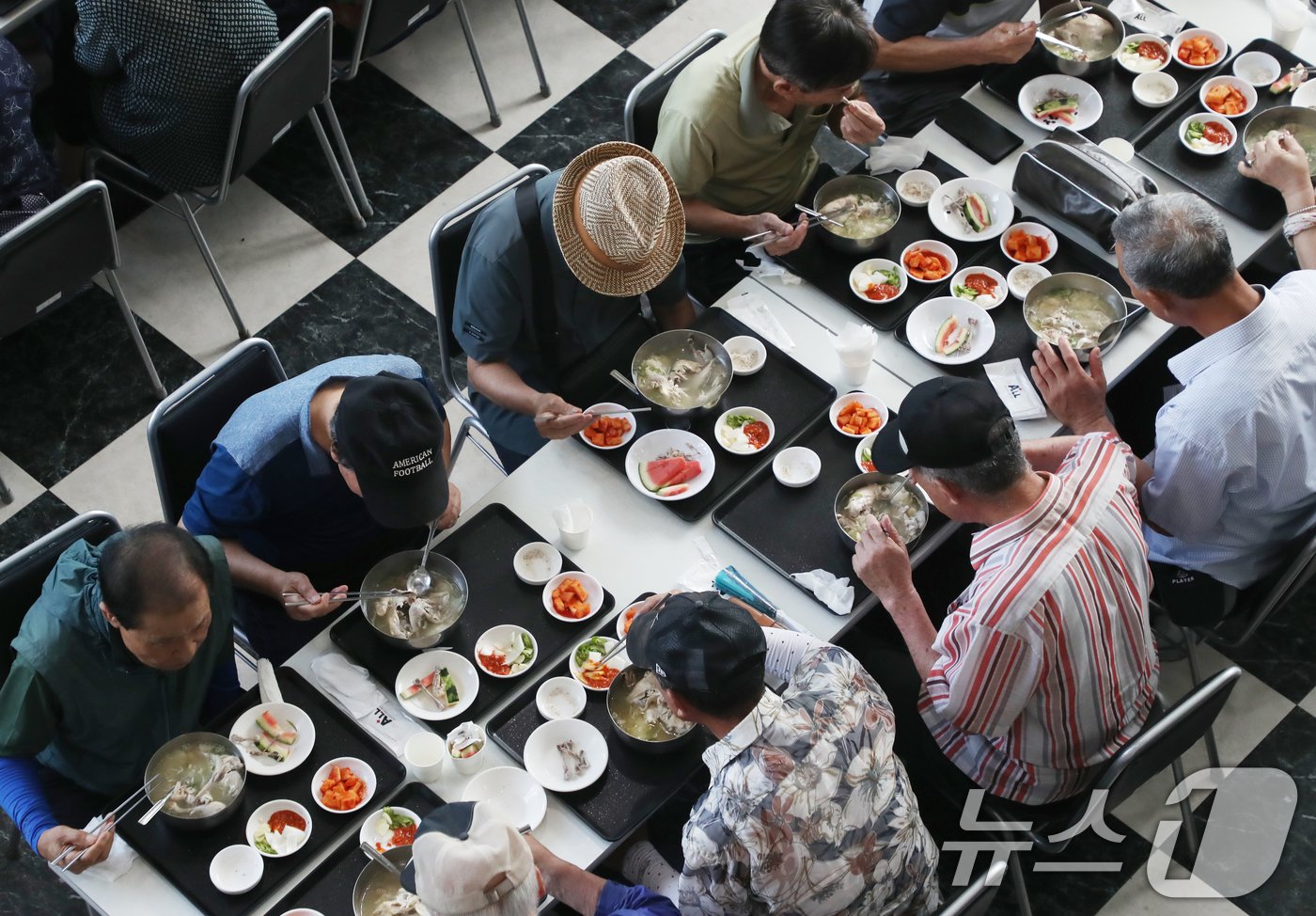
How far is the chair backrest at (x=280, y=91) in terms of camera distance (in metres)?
3.89

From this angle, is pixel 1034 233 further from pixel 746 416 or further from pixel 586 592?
pixel 586 592

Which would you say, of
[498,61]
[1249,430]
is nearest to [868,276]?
[1249,430]

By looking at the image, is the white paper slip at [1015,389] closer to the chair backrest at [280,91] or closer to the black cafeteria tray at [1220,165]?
the black cafeteria tray at [1220,165]

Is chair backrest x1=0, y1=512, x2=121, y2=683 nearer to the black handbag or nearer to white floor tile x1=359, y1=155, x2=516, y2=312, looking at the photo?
white floor tile x1=359, y1=155, x2=516, y2=312

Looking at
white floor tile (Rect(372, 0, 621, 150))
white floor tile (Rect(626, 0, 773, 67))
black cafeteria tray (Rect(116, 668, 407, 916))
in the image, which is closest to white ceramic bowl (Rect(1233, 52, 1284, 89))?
white floor tile (Rect(626, 0, 773, 67))

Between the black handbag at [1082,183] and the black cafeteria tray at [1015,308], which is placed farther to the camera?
the black handbag at [1082,183]

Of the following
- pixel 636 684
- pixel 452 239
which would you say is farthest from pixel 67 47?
pixel 636 684

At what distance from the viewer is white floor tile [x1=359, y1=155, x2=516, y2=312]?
4.70 metres

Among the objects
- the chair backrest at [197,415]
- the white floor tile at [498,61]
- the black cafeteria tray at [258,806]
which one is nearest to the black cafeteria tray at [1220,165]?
the white floor tile at [498,61]

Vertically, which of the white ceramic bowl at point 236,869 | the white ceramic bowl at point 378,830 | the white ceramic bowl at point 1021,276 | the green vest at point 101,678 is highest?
the green vest at point 101,678

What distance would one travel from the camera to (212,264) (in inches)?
172

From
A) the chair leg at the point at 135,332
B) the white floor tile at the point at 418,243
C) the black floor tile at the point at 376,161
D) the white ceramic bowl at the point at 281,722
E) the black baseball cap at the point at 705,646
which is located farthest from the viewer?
the black floor tile at the point at 376,161

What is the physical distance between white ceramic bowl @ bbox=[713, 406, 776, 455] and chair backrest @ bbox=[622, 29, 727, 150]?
87cm

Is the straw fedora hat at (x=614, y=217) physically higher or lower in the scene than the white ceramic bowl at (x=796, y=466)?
higher
